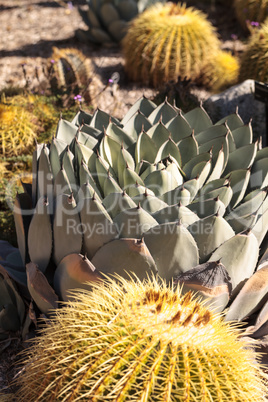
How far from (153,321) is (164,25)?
16.0 feet

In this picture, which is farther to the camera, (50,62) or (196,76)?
(196,76)

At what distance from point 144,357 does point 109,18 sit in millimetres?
6444

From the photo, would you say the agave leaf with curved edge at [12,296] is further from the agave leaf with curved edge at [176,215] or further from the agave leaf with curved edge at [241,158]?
the agave leaf with curved edge at [241,158]

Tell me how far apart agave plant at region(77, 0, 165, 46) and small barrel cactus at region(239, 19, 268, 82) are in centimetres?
247

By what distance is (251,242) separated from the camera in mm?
2023

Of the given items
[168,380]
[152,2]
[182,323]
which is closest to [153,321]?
[182,323]

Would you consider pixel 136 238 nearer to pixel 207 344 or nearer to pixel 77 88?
pixel 207 344

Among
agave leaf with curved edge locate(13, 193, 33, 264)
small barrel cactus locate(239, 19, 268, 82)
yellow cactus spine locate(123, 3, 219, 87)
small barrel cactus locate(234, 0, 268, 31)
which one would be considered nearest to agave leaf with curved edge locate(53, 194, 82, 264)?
agave leaf with curved edge locate(13, 193, 33, 264)

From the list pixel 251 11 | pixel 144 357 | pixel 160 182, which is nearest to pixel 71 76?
pixel 160 182

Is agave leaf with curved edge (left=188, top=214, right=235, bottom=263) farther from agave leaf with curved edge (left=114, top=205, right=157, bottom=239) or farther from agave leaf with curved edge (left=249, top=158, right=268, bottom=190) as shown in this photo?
agave leaf with curved edge (left=249, top=158, right=268, bottom=190)

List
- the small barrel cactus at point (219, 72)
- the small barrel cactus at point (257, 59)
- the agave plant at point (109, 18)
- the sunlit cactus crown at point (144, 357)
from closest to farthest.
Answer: the sunlit cactus crown at point (144, 357) < the small barrel cactus at point (257, 59) < the small barrel cactus at point (219, 72) < the agave plant at point (109, 18)

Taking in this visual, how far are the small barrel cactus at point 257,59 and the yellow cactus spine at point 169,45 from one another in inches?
40.7

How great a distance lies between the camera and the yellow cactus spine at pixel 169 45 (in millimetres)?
5770

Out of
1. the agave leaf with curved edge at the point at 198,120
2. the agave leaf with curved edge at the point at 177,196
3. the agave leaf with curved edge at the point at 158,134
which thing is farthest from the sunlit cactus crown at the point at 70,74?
the agave leaf with curved edge at the point at 177,196
